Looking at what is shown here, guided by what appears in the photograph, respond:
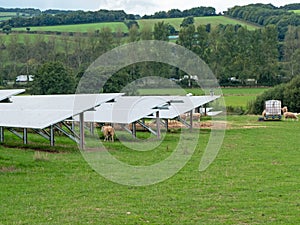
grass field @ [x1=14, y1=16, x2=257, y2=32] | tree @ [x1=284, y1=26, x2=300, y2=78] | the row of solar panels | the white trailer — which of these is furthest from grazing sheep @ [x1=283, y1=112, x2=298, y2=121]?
grass field @ [x1=14, y1=16, x2=257, y2=32]

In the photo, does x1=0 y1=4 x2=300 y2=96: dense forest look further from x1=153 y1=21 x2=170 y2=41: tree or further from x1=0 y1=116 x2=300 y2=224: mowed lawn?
x1=0 y1=116 x2=300 y2=224: mowed lawn

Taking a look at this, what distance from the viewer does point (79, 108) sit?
22906 millimetres

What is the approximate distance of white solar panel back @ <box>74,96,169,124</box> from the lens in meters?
27.7

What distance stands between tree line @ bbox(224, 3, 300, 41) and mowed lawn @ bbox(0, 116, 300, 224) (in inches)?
3689

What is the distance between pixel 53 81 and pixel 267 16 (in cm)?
7865

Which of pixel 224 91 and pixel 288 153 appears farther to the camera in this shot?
pixel 224 91

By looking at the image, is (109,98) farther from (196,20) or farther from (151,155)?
(196,20)

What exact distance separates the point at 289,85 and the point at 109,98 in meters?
34.4

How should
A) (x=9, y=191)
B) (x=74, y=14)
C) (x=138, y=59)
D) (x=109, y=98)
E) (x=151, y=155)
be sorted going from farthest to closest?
(x=74, y=14) → (x=138, y=59) → (x=109, y=98) → (x=151, y=155) → (x=9, y=191)

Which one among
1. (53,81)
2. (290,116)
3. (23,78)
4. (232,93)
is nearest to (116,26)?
(23,78)

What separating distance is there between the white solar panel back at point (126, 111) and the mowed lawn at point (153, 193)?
607cm

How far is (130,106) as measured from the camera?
1172 inches

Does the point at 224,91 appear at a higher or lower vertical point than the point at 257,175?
lower

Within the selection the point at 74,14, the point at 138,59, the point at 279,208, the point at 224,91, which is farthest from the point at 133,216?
Result: the point at 74,14
